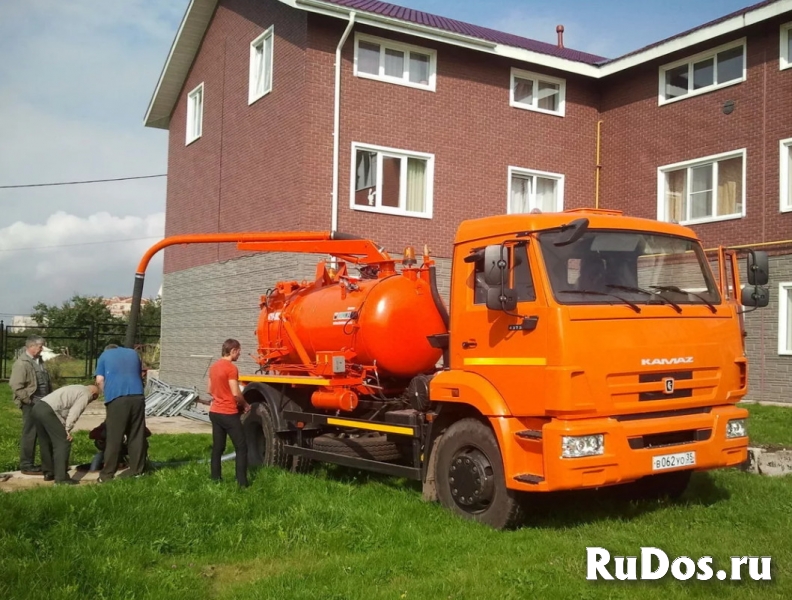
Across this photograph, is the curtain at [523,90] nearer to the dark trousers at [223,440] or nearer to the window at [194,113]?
the window at [194,113]

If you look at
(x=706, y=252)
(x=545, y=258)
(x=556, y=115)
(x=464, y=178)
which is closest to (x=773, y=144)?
(x=556, y=115)

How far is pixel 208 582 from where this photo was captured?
249 inches

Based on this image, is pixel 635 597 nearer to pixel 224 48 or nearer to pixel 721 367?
pixel 721 367

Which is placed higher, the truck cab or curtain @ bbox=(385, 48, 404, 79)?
curtain @ bbox=(385, 48, 404, 79)

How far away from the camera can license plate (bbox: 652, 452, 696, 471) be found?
23.6 feet

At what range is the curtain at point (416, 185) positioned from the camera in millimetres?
18547

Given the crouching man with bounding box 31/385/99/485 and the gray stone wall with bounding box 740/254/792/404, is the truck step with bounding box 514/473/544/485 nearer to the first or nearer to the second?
the crouching man with bounding box 31/385/99/485

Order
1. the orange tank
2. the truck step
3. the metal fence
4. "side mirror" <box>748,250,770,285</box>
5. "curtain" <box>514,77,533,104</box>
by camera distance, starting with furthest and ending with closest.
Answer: the metal fence < "curtain" <box>514,77,533,104</box> < the orange tank < "side mirror" <box>748,250,770,285</box> < the truck step

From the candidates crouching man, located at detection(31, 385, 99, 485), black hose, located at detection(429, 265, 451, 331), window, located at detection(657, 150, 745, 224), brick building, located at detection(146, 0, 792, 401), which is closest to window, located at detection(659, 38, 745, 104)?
brick building, located at detection(146, 0, 792, 401)

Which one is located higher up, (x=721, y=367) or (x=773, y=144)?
(x=773, y=144)

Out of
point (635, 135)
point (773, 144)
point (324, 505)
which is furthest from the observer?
point (635, 135)

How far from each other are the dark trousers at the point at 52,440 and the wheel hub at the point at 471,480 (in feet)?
15.5

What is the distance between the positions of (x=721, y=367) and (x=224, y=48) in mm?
16838

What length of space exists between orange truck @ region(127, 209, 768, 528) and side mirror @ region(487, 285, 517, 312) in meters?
0.01
